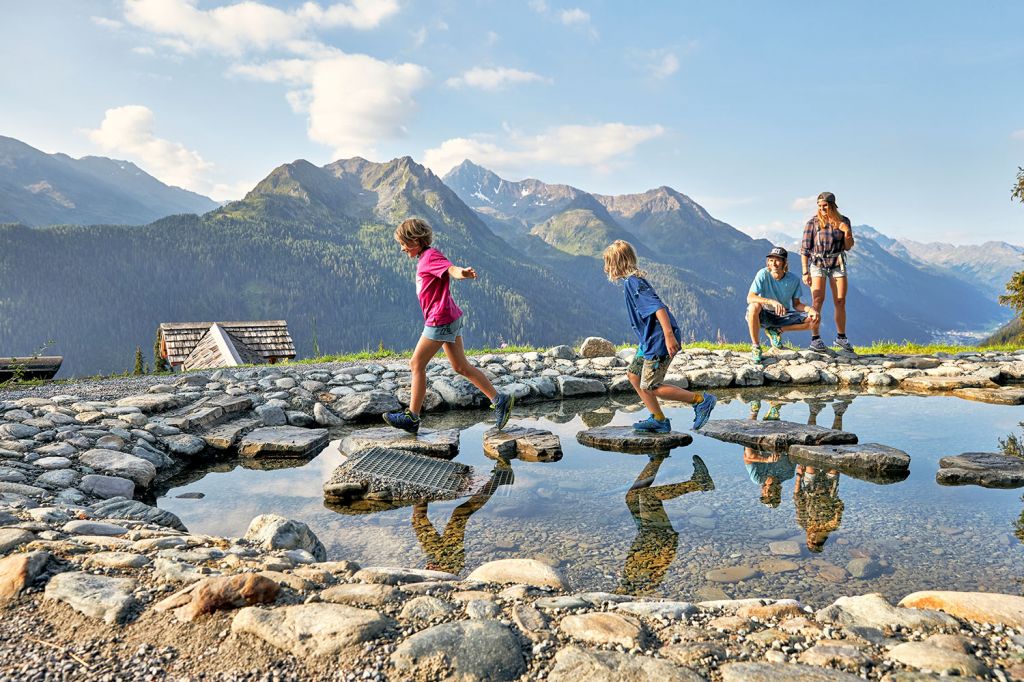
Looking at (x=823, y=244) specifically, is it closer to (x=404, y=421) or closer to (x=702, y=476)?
(x=702, y=476)

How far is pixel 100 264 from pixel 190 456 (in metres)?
214

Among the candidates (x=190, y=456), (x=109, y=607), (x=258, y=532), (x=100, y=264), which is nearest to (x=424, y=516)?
(x=258, y=532)

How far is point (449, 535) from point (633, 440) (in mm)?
2470

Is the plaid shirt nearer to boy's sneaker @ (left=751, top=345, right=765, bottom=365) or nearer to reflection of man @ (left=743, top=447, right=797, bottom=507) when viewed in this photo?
boy's sneaker @ (left=751, top=345, right=765, bottom=365)

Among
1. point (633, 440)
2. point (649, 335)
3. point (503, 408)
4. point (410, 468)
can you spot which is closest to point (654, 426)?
point (633, 440)

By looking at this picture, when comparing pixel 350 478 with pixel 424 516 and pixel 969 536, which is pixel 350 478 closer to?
pixel 424 516

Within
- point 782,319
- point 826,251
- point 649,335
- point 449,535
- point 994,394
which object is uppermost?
point 826,251

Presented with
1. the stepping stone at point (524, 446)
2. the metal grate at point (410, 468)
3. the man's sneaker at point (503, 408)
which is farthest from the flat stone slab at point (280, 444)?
the man's sneaker at point (503, 408)

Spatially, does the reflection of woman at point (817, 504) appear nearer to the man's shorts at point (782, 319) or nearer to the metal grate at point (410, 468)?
the metal grate at point (410, 468)


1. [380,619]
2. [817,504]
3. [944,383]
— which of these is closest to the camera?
[380,619]

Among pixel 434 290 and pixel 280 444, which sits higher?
pixel 434 290

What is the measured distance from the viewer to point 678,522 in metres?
3.69

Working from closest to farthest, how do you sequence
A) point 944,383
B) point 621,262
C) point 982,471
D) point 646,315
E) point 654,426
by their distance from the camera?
point 982,471
point 646,315
point 621,262
point 654,426
point 944,383

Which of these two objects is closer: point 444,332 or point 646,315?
point 646,315
